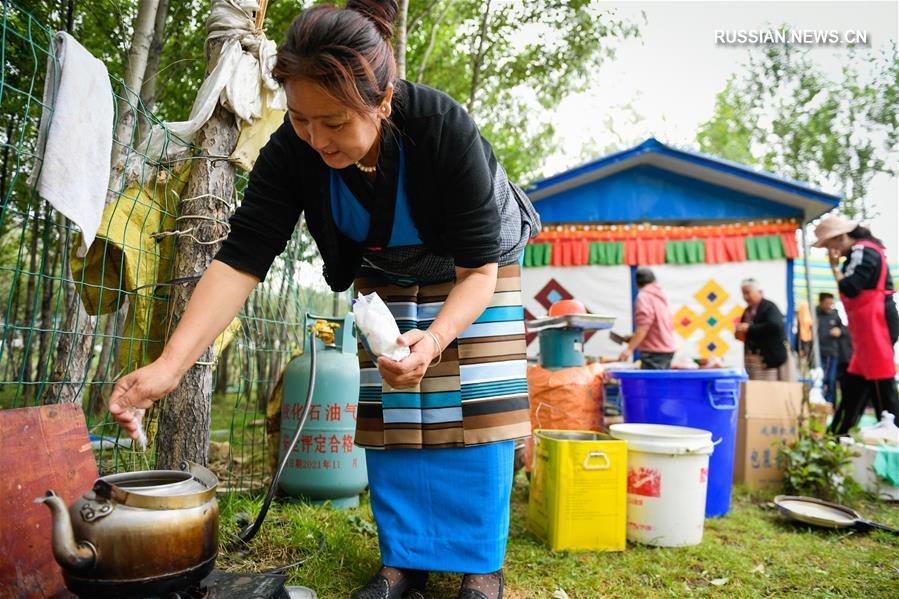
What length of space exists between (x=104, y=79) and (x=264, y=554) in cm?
199

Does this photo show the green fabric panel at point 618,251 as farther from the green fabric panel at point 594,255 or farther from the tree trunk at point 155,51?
the tree trunk at point 155,51

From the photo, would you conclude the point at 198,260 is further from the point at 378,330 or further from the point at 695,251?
the point at 695,251

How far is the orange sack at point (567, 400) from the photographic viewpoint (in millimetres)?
4418

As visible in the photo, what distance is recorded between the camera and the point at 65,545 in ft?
3.94

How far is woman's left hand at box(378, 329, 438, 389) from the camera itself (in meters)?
1.39

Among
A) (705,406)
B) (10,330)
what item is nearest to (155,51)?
(10,330)

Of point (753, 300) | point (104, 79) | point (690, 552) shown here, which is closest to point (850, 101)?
point (753, 300)

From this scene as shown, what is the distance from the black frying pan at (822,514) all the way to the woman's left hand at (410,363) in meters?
3.08

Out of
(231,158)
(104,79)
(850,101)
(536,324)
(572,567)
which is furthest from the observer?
(850,101)

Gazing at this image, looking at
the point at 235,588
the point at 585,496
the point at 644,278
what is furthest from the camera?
the point at 644,278

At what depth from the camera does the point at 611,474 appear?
2994 millimetres

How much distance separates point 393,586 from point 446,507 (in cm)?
32

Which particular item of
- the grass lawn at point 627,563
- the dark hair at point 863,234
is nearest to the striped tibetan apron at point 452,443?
the grass lawn at point 627,563

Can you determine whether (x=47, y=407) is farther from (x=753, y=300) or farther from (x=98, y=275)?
(x=753, y=300)
